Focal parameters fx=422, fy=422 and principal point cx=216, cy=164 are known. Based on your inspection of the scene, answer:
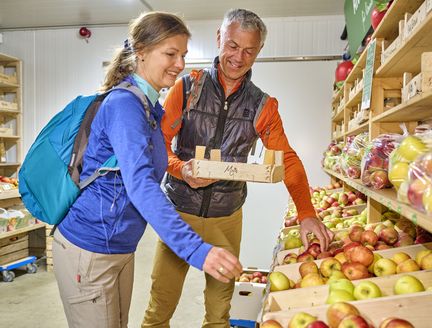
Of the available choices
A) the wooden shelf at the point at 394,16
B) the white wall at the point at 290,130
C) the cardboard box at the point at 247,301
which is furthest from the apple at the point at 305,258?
the white wall at the point at 290,130

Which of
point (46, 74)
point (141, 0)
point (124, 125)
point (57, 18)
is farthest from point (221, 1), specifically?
point (124, 125)

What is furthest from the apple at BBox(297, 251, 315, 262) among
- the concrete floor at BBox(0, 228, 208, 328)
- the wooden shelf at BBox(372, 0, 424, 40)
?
the concrete floor at BBox(0, 228, 208, 328)

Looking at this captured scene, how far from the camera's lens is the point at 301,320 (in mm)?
1354

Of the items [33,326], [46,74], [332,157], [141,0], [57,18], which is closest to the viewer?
[33,326]

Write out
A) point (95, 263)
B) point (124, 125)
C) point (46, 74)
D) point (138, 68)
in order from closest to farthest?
1. point (124, 125)
2. point (95, 263)
3. point (138, 68)
4. point (46, 74)

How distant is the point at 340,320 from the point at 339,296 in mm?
160

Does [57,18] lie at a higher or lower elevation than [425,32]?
higher

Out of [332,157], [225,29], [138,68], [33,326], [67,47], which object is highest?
[67,47]

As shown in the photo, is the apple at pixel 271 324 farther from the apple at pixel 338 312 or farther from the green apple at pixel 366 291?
the green apple at pixel 366 291

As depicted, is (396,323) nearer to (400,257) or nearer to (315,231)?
(400,257)

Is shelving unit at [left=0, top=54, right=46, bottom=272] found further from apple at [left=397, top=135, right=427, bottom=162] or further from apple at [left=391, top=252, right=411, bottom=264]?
apple at [left=397, top=135, right=427, bottom=162]

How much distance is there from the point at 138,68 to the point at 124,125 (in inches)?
16.0

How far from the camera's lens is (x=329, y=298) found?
4.82 ft

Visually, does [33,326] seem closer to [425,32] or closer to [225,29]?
[225,29]
